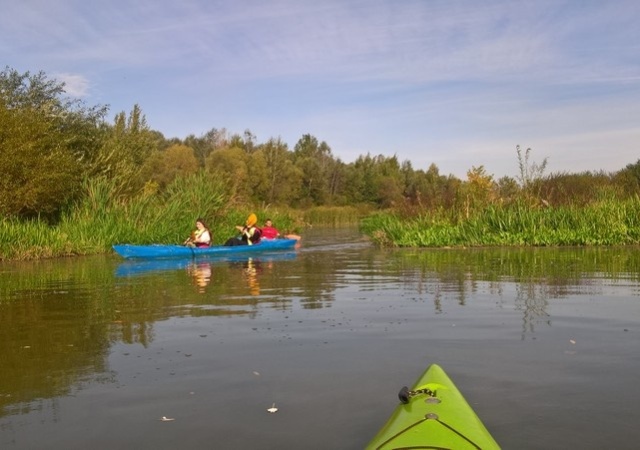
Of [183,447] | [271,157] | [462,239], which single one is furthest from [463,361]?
[271,157]

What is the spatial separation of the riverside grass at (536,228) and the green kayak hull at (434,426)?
600 inches

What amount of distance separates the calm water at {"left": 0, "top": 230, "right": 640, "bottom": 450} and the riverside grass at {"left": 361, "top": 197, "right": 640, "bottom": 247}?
7472 mm

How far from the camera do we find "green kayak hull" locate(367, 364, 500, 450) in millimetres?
2916

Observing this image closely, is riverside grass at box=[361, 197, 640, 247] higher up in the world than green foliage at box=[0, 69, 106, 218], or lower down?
lower down

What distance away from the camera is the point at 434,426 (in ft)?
10.1

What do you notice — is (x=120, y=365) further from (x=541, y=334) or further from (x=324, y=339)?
(x=541, y=334)

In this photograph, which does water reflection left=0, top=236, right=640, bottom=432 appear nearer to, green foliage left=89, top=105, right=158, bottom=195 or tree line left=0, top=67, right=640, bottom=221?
tree line left=0, top=67, right=640, bottom=221

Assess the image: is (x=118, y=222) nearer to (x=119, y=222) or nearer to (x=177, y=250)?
(x=119, y=222)

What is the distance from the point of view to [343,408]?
4.07m

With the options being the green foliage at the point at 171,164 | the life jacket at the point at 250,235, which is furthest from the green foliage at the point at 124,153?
the green foliage at the point at 171,164

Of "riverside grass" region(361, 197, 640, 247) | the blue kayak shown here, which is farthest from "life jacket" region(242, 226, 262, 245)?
"riverside grass" region(361, 197, 640, 247)

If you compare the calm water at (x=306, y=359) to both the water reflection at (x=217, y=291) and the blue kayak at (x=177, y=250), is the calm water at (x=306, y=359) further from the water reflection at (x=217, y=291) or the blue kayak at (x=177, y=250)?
the blue kayak at (x=177, y=250)

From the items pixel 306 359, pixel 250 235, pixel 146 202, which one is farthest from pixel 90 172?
pixel 306 359

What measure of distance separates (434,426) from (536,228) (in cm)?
1612
